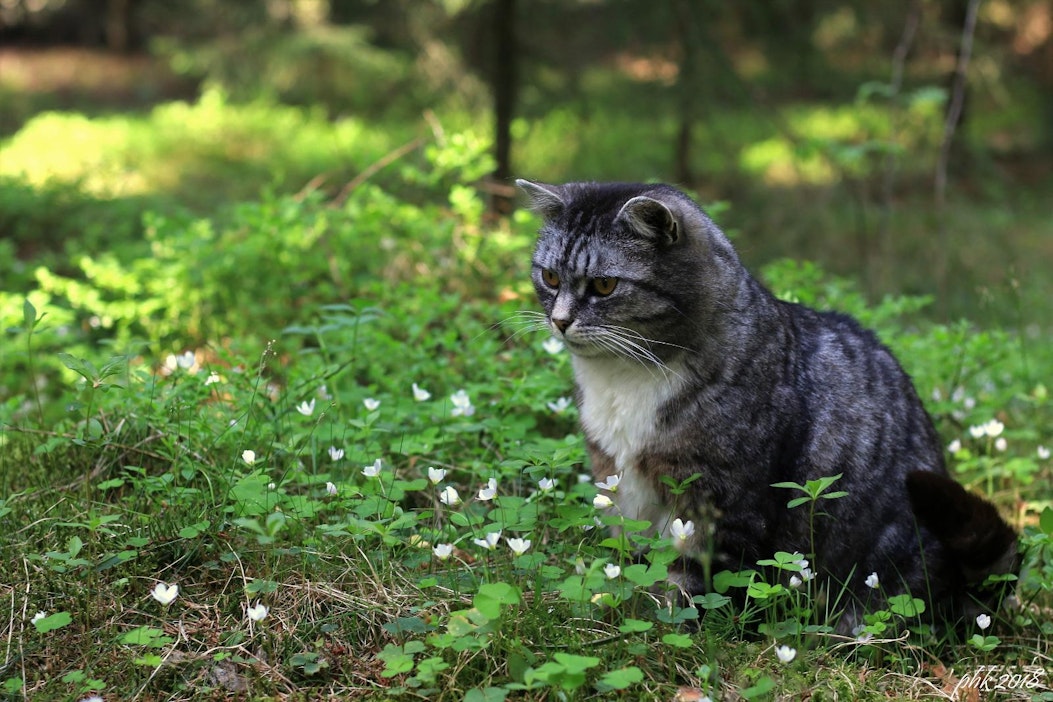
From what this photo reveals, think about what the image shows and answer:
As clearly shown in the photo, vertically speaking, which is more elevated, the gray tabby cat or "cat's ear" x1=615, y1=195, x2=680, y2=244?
"cat's ear" x1=615, y1=195, x2=680, y2=244

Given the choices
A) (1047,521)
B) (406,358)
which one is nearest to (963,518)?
(1047,521)

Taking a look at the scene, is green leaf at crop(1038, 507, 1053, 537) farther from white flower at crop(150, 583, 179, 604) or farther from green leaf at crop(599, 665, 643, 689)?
white flower at crop(150, 583, 179, 604)

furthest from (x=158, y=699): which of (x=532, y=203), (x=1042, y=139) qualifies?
(x=1042, y=139)

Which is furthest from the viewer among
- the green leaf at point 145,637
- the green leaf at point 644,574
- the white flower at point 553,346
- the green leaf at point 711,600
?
the white flower at point 553,346

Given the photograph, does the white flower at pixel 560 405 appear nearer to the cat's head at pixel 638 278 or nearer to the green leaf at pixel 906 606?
the cat's head at pixel 638 278

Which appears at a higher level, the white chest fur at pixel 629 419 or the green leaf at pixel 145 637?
the white chest fur at pixel 629 419

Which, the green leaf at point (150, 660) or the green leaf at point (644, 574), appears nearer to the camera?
the green leaf at point (150, 660)

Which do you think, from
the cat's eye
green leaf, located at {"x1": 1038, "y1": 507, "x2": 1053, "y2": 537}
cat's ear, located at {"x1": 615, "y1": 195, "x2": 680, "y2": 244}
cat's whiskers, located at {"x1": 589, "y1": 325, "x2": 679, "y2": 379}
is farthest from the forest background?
cat's ear, located at {"x1": 615, "y1": 195, "x2": 680, "y2": 244}

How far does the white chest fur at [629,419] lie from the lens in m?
3.08

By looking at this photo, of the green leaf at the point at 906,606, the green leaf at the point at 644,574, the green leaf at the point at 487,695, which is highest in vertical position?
the green leaf at the point at 644,574

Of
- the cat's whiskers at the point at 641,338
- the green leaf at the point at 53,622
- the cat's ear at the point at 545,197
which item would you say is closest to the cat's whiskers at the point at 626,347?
the cat's whiskers at the point at 641,338

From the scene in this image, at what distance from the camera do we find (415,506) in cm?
360

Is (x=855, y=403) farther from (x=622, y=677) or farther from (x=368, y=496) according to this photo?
(x=368, y=496)

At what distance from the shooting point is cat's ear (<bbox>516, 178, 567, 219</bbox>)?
132 inches
